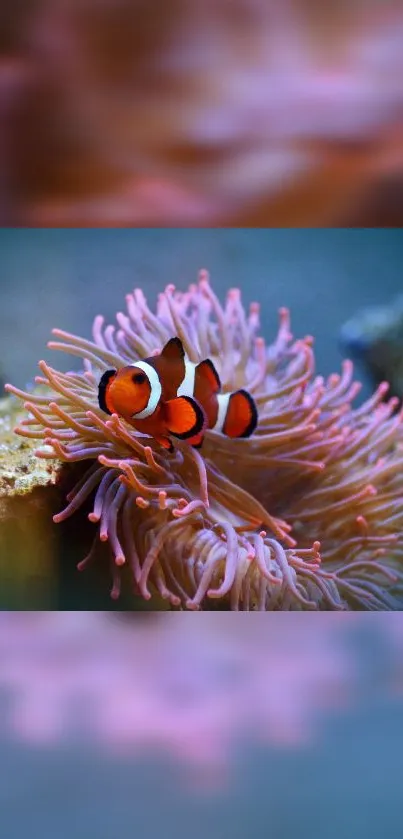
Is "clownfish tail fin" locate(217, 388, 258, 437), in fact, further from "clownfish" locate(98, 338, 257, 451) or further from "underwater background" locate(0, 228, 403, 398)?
"underwater background" locate(0, 228, 403, 398)

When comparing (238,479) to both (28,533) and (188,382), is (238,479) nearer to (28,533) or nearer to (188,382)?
(188,382)

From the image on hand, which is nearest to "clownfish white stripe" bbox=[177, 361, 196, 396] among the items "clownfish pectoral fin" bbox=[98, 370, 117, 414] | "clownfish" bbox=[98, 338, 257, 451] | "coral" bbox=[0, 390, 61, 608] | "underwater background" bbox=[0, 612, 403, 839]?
"clownfish" bbox=[98, 338, 257, 451]

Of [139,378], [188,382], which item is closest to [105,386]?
[139,378]

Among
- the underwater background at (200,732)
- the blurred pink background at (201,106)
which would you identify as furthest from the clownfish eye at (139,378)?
the underwater background at (200,732)

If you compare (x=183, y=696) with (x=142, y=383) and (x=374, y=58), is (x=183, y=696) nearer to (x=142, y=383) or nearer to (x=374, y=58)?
(x=142, y=383)

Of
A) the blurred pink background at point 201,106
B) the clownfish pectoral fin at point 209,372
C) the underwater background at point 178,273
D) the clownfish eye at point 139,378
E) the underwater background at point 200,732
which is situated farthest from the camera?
the underwater background at point 178,273

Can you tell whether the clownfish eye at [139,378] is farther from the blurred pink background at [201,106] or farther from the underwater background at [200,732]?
the underwater background at [200,732]
